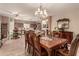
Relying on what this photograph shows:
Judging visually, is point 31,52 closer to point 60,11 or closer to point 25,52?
point 25,52

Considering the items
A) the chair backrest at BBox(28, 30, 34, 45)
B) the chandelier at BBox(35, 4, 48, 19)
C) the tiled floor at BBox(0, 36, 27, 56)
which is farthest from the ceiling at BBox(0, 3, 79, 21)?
the tiled floor at BBox(0, 36, 27, 56)

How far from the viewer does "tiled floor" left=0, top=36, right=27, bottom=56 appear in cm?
162

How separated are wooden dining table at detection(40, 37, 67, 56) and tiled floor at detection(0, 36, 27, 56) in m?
0.35

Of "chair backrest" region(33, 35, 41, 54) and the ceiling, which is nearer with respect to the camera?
the ceiling

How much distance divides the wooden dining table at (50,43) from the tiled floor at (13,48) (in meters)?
0.35

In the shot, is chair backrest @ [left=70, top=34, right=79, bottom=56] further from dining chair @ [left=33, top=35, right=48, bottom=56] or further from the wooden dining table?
dining chair @ [left=33, top=35, right=48, bottom=56]

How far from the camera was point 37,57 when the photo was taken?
1.67 metres

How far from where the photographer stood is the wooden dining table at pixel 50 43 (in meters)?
1.68

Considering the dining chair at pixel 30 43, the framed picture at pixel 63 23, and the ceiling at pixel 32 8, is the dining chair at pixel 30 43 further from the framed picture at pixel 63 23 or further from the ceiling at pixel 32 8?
the framed picture at pixel 63 23

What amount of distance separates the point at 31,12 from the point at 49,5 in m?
0.31

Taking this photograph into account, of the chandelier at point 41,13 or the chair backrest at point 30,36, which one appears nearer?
the chandelier at point 41,13

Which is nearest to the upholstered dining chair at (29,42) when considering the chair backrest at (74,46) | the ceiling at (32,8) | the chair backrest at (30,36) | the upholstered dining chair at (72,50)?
the chair backrest at (30,36)

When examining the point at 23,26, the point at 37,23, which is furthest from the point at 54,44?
the point at 23,26

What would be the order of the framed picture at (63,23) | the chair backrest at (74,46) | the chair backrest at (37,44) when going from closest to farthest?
the chair backrest at (74,46) < the framed picture at (63,23) < the chair backrest at (37,44)
